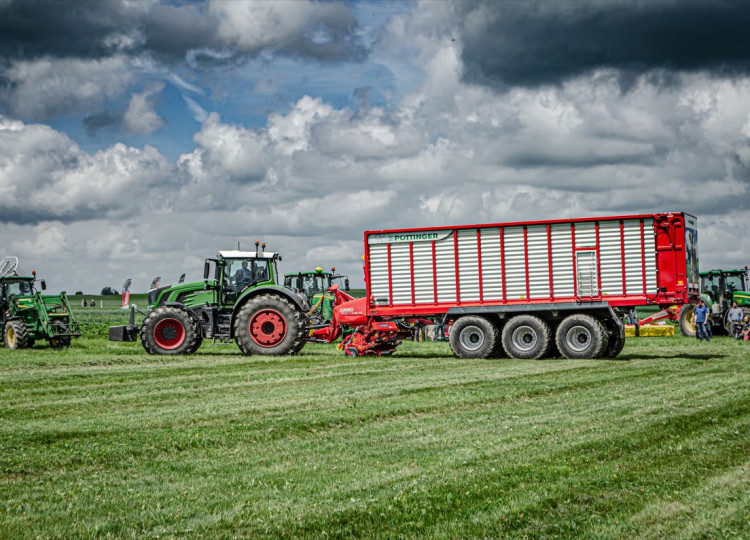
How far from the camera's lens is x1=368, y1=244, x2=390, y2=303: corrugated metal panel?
76.6 feet

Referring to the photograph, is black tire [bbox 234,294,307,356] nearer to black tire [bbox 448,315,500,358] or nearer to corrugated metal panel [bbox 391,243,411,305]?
corrugated metal panel [bbox 391,243,411,305]

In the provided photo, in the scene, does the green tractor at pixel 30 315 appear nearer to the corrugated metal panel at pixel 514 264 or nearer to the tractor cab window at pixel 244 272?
the tractor cab window at pixel 244 272

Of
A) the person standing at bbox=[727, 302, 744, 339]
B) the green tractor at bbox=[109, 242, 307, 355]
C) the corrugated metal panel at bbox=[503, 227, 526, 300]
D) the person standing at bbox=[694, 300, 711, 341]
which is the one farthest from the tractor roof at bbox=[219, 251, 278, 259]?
the person standing at bbox=[727, 302, 744, 339]

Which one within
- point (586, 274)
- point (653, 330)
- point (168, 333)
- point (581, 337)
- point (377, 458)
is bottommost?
point (377, 458)

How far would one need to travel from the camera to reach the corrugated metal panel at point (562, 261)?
21.7 m

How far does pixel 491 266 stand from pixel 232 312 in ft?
23.4

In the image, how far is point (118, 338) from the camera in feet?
→ 86.6

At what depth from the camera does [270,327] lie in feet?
75.2

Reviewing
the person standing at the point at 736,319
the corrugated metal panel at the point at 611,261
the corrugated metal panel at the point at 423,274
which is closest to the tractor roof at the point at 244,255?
the corrugated metal panel at the point at 423,274

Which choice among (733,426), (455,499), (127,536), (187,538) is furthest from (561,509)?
(733,426)

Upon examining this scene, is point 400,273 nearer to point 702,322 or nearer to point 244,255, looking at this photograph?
point 244,255

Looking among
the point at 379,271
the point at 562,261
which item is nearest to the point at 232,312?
the point at 379,271

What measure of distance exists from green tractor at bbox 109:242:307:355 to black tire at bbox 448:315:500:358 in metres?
4.03

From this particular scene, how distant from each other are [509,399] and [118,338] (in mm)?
16825
